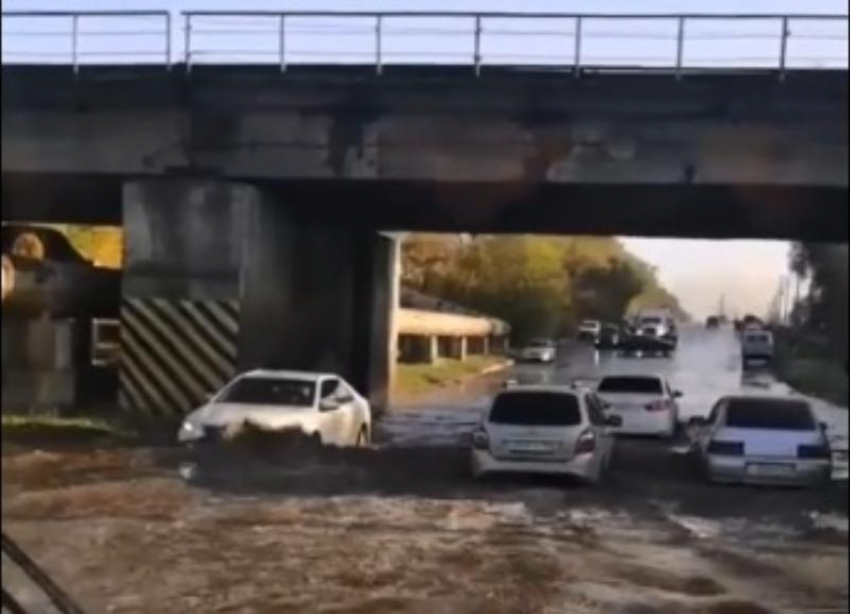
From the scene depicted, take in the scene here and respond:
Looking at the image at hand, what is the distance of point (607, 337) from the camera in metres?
2.78

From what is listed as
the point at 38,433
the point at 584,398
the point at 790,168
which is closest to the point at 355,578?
the point at 584,398

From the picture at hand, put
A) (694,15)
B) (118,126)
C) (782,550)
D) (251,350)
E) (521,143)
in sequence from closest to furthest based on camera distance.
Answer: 1. (694,15)
2. (118,126)
3. (251,350)
4. (782,550)
5. (521,143)

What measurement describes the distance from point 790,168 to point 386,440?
2.86 meters

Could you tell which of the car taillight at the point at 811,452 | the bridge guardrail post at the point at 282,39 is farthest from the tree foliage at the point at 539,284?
the car taillight at the point at 811,452

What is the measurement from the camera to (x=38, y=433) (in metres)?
1.74

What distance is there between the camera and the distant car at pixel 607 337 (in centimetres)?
277

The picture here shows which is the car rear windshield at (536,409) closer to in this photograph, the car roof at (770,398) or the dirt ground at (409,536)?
the dirt ground at (409,536)

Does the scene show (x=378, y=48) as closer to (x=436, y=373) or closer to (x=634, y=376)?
(x=436, y=373)

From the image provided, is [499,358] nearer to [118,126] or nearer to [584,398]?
[584,398]

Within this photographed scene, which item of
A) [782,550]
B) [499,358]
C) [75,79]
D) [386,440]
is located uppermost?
[75,79]

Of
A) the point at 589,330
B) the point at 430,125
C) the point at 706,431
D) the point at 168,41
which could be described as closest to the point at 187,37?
the point at 168,41

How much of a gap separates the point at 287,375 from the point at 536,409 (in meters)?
0.67

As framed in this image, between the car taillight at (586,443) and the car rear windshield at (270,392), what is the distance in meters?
0.86

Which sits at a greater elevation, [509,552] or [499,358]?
[499,358]
